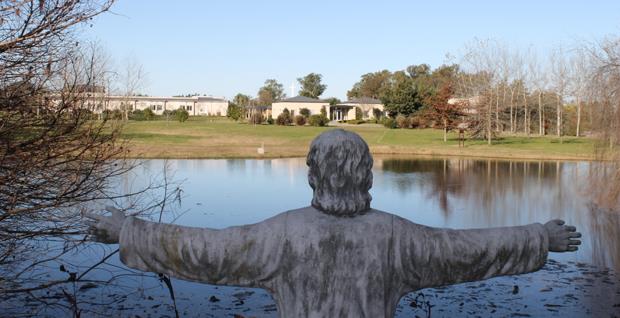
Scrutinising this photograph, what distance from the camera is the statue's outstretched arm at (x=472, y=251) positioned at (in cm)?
239

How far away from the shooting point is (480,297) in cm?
943

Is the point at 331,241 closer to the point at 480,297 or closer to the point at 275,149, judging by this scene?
the point at 480,297

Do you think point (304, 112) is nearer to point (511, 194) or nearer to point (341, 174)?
point (511, 194)

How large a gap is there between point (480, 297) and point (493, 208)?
9624 mm

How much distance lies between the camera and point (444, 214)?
17031 millimetres

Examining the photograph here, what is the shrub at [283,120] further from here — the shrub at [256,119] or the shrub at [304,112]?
the shrub at [304,112]

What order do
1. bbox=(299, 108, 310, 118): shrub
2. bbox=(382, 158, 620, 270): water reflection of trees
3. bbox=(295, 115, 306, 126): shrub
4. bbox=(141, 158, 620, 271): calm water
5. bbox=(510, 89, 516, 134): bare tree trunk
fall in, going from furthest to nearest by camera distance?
1. bbox=(299, 108, 310, 118): shrub
2. bbox=(295, 115, 306, 126): shrub
3. bbox=(510, 89, 516, 134): bare tree trunk
4. bbox=(141, 158, 620, 271): calm water
5. bbox=(382, 158, 620, 270): water reflection of trees

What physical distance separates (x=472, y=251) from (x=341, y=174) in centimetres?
62

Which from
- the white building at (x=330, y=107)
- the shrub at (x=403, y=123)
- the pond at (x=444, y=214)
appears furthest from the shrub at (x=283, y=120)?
the pond at (x=444, y=214)

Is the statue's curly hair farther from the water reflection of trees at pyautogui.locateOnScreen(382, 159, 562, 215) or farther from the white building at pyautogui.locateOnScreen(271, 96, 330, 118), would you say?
the white building at pyautogui.locateOnScreen(271, 96, 330, 118)

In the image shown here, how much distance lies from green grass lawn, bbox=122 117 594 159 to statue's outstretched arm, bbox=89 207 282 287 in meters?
29.1

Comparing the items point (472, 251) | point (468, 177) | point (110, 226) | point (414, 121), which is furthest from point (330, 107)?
point (110, 226)

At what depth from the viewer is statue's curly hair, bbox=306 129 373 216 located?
2.34 meters

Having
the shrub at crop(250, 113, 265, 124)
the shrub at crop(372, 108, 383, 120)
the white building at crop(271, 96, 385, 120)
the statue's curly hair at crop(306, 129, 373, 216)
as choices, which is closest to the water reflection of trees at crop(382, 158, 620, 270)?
the statue's curly hair at crop(306, 129, 373, 216)
